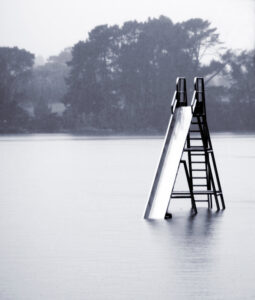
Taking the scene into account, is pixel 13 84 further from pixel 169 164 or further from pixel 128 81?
pixel 169 164

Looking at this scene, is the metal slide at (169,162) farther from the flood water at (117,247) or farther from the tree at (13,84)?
the tree at (13,84)

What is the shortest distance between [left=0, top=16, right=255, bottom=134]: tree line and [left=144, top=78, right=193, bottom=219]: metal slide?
6007 cm

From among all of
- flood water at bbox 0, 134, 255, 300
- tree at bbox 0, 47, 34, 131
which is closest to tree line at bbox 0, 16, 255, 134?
tree at bbox 0, 47, 34, 131

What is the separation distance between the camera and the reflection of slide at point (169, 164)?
10.4 meters

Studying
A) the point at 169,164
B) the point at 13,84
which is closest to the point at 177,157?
the point at 169,164

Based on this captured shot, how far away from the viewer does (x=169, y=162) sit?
10812mm

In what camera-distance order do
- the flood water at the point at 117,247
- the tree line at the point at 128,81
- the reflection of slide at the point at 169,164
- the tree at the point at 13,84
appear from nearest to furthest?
1. the flood water at the point at 117,247
2. the reflection of slide at the point at 169,164
3. the tree at the point at 13,84
4. the tree line at the point at 128,81

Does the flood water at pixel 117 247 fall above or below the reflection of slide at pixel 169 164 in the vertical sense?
below

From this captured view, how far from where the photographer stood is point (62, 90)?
266 ft

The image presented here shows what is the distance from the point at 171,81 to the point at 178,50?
3496 mm

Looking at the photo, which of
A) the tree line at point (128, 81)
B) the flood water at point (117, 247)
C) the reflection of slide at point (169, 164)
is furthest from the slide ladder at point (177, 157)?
the tree line at point (128, 81)

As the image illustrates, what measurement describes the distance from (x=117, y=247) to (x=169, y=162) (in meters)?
3.03

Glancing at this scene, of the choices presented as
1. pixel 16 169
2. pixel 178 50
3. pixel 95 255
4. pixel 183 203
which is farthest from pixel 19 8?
pixel 95 255

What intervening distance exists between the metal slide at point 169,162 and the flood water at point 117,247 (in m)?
0.23
